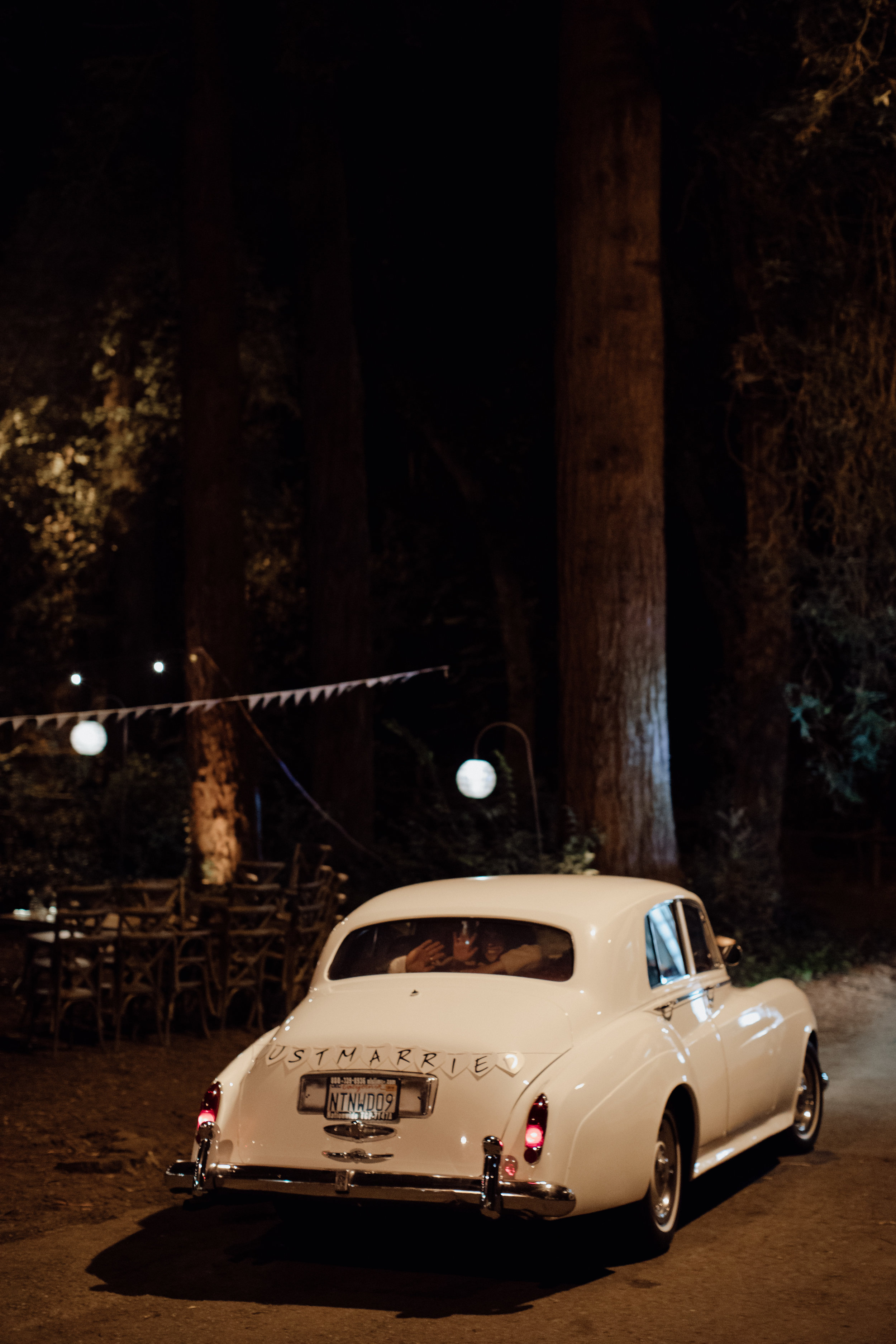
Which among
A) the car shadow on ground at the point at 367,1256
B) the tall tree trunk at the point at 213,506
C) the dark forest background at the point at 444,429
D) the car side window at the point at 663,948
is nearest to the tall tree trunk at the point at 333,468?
the dark forest background at the point at 444,429

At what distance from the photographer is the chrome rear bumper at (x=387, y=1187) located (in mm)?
5531

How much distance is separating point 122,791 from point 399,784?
6426mm

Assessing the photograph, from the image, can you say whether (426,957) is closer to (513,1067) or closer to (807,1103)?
(513,1067)

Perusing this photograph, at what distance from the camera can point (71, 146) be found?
20234 millimetres

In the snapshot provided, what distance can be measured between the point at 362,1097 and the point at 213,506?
482 inches

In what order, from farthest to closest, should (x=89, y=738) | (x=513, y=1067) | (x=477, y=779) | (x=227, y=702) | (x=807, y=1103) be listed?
(x=227, y=702) → (x=89, y=738) → (x=477, y=779) → (x=807, y=1103) → (x=513, y=1067)

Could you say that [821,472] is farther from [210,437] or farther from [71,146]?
[71,146]

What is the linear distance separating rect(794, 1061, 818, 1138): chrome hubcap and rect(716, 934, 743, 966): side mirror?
662mm

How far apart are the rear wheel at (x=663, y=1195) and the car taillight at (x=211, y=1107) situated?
1.66m

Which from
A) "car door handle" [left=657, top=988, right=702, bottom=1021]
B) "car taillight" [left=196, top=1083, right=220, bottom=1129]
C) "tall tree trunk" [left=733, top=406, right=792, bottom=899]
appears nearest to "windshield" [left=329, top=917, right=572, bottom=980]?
"car door handle" [left=657, top=988, right=702, bottom=1021]

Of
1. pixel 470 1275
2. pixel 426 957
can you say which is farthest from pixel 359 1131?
pixel 426 957

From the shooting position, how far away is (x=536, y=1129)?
5609 mm

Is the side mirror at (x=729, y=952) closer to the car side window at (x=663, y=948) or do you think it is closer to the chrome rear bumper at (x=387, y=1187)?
the car side window at (x=663, y=948)

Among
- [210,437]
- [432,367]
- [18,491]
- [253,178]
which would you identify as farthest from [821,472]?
[18,491]
